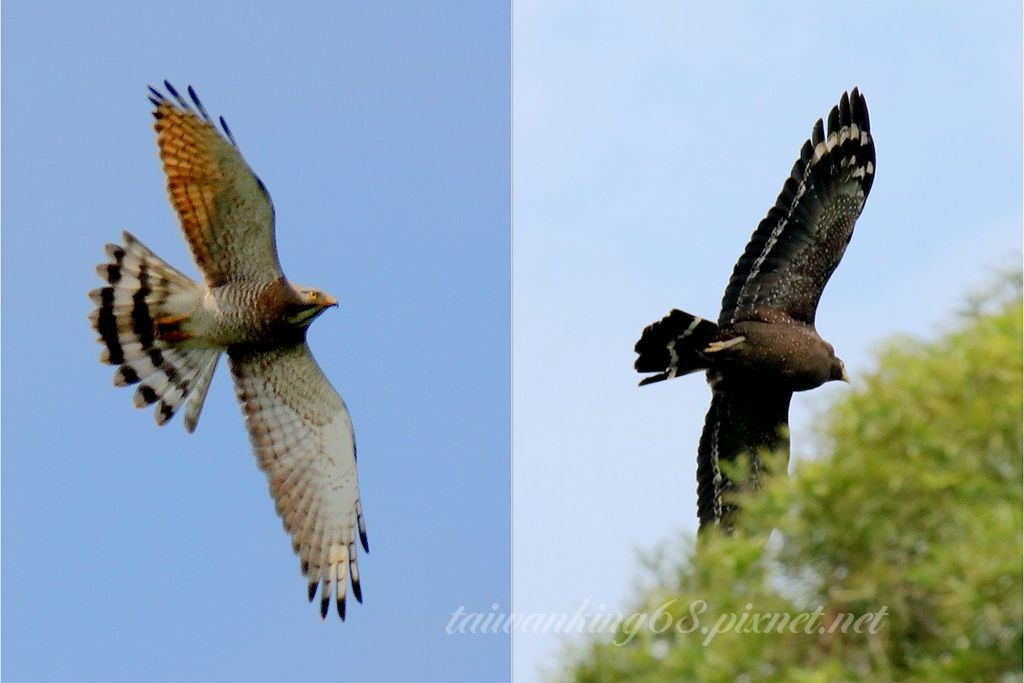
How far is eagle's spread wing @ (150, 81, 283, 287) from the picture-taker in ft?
29.9

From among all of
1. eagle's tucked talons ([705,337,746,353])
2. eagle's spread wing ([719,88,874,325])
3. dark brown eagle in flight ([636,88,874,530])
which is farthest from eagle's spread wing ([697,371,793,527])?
eagle's spread wing ([719,88,874,325])

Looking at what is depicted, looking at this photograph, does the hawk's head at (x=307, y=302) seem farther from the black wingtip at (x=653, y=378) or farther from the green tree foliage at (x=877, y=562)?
the green tree foliage at (x=877, y=562)

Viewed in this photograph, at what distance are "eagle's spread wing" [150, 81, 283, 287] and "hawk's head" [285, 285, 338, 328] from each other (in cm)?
25

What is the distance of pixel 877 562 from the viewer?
5.22 meters

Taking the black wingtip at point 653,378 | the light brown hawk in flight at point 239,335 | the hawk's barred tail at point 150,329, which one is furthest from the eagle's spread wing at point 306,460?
the black wingtip at point 653,378

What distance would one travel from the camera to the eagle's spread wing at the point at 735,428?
9.77 m

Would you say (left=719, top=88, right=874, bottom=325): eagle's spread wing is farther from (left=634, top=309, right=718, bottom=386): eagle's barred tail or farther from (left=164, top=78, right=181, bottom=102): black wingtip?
(left=164, top=78, right=181, bottom=102): black wingtip

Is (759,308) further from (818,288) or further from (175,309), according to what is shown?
(175,309)

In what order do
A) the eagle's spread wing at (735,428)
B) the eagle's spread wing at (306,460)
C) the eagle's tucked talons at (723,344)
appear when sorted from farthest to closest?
the eagle's spread wing at (306,460)
the eagle's spread wing at (735,428)
the eagle's tucked talons at (723,344)

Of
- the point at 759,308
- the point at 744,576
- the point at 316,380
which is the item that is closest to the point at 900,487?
the point at 744,576

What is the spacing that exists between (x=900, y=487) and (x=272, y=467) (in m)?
5.52

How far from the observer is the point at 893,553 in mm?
5246

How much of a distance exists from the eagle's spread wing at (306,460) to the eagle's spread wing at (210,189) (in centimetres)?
83

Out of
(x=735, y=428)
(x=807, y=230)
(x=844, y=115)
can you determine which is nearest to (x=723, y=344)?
(x=735, y=428)
